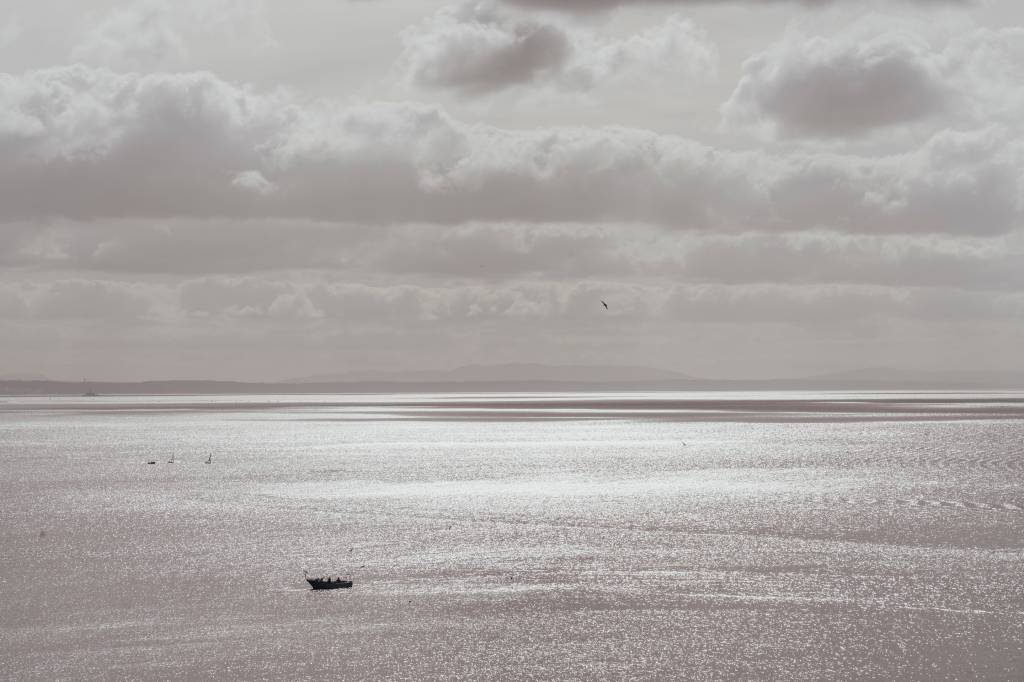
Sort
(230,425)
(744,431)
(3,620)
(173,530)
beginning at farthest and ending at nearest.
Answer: (230,425)
(744,431)
(173,530)
(3,620)

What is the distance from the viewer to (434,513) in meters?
53.5

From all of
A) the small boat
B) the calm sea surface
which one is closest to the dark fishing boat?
the small boat

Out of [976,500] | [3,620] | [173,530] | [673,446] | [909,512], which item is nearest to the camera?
[3,620]

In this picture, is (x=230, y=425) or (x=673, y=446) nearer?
(x=673, y=446)

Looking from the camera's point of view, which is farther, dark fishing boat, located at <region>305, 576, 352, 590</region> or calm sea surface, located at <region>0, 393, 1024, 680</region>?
dark fishing boat, located at <region>305, 576, 352, 590</region>

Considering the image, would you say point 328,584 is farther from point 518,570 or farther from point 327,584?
point 518,570

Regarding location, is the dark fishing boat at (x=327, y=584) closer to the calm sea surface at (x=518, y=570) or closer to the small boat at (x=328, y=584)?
the small boat at (x=328, y=584)

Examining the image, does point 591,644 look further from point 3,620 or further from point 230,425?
point 230,425

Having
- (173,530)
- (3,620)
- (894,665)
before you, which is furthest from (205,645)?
(173,530)

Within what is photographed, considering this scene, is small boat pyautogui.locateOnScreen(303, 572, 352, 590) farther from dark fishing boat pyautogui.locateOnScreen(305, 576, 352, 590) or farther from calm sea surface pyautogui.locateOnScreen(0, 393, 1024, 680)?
calm sea surface pyautogui.locateOnScreen(0, 393, 1024, 680)

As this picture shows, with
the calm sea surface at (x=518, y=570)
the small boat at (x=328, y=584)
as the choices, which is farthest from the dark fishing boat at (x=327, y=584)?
the calm sea surface at (x=518, y=570)

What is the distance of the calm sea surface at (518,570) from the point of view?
26.5 metres

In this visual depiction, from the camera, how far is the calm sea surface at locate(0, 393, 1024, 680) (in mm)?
26453

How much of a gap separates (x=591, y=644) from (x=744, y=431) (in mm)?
109120
